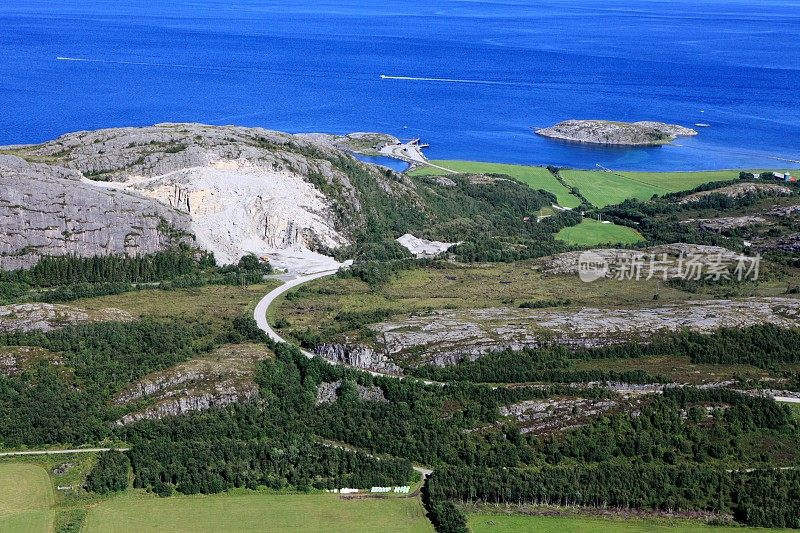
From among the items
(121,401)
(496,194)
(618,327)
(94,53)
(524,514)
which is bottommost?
(524,514)

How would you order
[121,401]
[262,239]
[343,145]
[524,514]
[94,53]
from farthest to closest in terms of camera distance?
[94,53], [343,145], [262,239], [121,401], [524,514]

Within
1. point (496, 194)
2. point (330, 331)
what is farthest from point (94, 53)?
point (330, 331)

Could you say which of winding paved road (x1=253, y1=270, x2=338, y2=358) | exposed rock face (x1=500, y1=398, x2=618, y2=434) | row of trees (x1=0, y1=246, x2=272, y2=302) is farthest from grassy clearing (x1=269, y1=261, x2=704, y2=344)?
exposed rock face (x1=500, y1=398, x2=618, y2=434)

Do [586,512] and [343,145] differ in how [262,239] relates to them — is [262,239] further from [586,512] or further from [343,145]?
[343,145]

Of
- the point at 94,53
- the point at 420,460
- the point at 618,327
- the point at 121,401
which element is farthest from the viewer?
the point at 94,53

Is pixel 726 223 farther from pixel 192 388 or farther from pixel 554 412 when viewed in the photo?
pixel 192 388
